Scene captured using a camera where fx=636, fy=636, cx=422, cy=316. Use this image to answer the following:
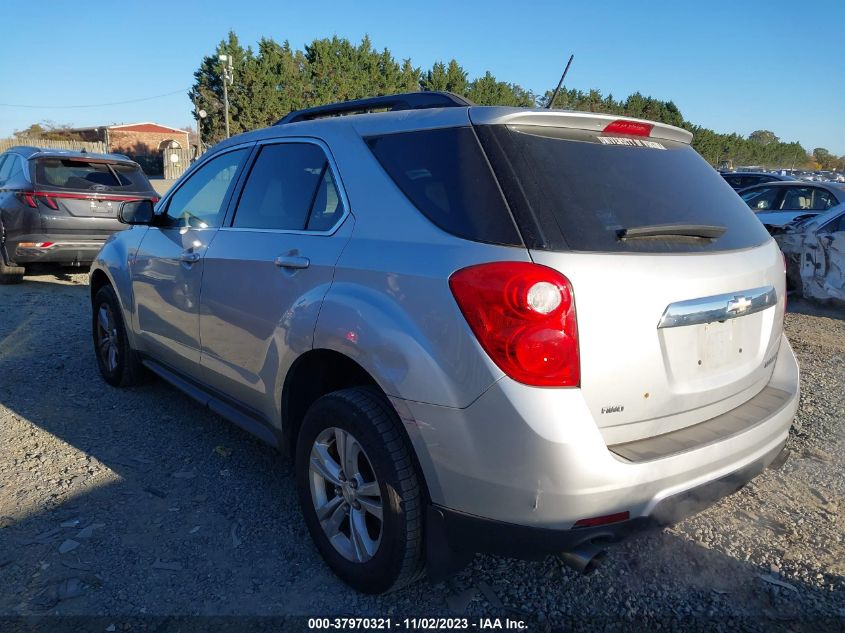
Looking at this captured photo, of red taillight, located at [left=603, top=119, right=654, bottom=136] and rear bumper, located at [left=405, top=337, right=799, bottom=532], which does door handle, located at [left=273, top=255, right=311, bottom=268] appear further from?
red taillight, located at [left=603, top=119, right=654, bottom=136]

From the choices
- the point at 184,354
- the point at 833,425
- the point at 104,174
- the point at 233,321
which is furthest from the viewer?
the point at 104,174

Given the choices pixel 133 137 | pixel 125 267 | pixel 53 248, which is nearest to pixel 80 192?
pixel 53 248

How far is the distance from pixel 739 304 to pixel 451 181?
3.67 feet

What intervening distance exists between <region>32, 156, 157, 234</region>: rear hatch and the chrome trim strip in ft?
25.2

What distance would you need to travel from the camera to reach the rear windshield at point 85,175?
25.8 feet

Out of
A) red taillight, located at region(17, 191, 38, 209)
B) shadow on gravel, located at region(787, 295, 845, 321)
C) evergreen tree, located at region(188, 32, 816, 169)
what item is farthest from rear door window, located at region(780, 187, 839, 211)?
evergreen tree, located at region(188, 32, 816, 169)

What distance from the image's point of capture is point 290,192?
294 centimetres

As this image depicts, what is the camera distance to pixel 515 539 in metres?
1.96

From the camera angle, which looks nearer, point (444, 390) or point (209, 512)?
point (444, 390)

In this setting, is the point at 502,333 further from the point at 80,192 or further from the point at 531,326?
the point at 80,192

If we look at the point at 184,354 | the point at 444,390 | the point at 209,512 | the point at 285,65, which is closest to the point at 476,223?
the point at 444,390

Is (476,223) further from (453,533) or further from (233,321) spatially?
(233,321)

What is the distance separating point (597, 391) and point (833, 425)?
3.09m

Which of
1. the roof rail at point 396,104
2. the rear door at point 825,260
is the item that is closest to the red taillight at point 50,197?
the roof rail at point 396,104
